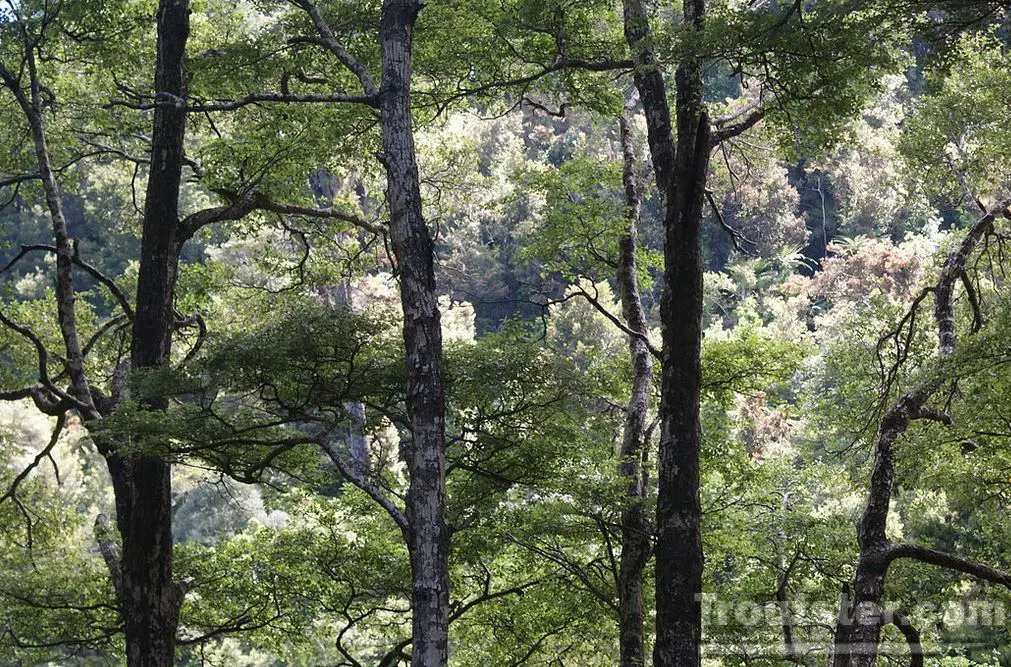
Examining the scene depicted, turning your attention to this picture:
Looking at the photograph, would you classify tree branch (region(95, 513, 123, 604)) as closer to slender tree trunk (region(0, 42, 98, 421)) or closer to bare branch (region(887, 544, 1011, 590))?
slender tree trunk (region(0, 42, 98, 421))

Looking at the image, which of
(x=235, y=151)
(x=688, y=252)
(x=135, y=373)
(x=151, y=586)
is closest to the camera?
(x=688, y=252)

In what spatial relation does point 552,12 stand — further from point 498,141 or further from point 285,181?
point 498,141

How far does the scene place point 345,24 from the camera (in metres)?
8.23

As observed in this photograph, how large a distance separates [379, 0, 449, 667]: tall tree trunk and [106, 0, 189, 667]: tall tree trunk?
1.68 metres

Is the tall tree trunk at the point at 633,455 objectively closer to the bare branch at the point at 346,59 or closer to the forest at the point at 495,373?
→ the forest at the point at 495,373

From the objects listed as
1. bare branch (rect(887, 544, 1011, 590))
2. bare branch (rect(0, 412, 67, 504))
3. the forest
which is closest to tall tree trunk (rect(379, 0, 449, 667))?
the forest

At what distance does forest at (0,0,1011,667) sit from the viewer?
6.02 m

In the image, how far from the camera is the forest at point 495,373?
19.8 ft

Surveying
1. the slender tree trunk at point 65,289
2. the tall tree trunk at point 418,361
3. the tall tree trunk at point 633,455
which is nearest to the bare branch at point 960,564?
the tall tree trunk at point 633,455

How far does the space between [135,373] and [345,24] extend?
11.0 feet

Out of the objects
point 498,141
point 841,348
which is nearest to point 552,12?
point 841,348

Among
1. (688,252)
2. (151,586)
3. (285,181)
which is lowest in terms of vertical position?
(151,586)

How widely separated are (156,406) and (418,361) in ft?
7.74

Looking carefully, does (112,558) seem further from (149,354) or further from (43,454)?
(149,354)
